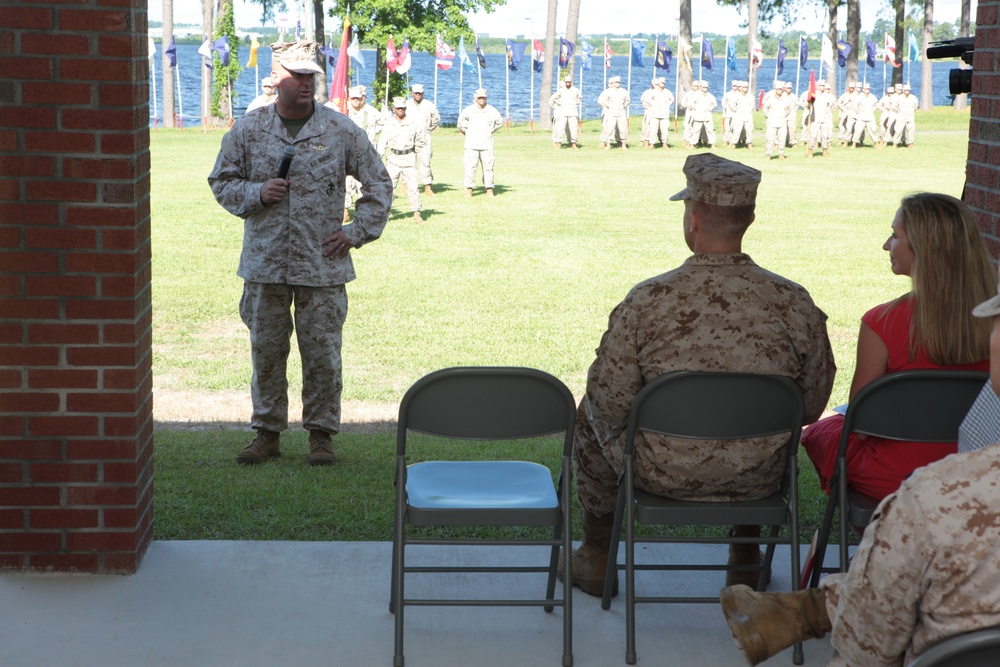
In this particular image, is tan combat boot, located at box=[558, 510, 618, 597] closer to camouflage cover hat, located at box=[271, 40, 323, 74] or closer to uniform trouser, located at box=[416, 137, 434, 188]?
camouflage cover hat, located at box=[271, 40, 323, 74]

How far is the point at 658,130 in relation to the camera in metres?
32.2

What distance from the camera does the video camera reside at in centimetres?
493

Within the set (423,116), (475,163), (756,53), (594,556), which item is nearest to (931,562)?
(594,556)

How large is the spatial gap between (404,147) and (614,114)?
15.6m

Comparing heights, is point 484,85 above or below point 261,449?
above

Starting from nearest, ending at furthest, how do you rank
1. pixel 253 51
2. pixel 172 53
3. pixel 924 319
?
pixel 924 319 < pixel 172 53 < pixel 253 51

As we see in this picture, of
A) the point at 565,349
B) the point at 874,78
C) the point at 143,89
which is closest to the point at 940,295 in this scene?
the point at 143,89

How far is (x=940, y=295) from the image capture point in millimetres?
3398

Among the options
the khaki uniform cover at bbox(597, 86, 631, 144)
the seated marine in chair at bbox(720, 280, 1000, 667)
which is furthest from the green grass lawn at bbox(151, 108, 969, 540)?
the khaki uniform cover at bbox(597, 86, 631, 144)

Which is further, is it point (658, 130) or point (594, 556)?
point (658, 130)

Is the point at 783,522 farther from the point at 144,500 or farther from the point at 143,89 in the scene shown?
the point at 143,89

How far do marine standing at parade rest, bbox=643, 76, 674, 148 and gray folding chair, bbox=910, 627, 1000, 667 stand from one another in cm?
2882

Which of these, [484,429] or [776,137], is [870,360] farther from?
[776,137]

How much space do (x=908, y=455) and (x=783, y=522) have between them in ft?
1.35
